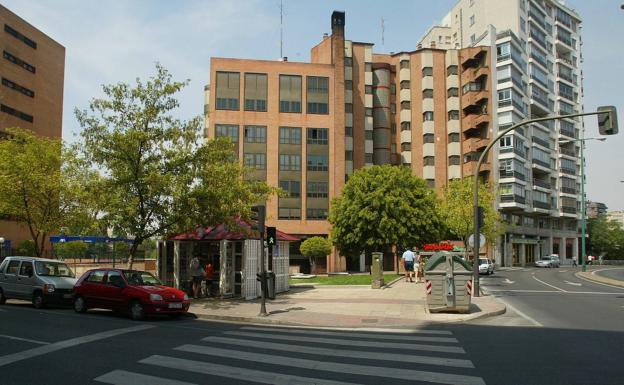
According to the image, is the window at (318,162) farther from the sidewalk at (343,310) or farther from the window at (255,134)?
the sidewalk at (343,310)

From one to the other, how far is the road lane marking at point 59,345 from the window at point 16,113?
48159 mm

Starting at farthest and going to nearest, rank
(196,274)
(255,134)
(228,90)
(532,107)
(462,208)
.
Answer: (532,107)
(255,134)
(228,90)
(462,208)
(196,274)

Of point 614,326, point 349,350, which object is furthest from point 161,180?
point 614,326

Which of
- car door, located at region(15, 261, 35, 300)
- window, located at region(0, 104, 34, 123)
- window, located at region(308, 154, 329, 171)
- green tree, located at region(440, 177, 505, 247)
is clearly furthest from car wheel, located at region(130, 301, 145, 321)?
window, located at region(0, 104, 34, 123)

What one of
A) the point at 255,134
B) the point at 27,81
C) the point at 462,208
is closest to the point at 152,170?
the point at 462,208

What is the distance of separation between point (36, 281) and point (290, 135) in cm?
4192

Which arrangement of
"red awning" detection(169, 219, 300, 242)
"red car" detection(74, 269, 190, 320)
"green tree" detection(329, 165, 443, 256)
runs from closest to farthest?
"red car" detection(74, 269, 190, 320) → "red awning" detection(169, 219, 300, 242) → "green tree" detection(329, 165, 443, 256)

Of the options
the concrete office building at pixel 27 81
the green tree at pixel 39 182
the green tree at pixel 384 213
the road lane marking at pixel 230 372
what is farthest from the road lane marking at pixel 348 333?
the concrete office building at pixel 27 81

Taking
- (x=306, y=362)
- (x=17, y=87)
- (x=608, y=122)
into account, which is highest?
(x=17, y=87)

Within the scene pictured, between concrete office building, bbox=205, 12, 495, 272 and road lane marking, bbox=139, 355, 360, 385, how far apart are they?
43735 millimetres

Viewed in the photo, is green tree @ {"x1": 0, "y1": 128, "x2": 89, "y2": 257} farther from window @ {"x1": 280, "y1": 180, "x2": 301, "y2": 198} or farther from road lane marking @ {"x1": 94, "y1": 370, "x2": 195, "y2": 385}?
window @ {"x1": 280, "y1": 180, "x2": 301, "y2": 198}

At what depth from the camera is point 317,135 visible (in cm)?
5781

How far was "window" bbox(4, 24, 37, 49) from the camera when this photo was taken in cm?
5220

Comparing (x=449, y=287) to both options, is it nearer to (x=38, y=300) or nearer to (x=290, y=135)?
(x=38, y=300)
